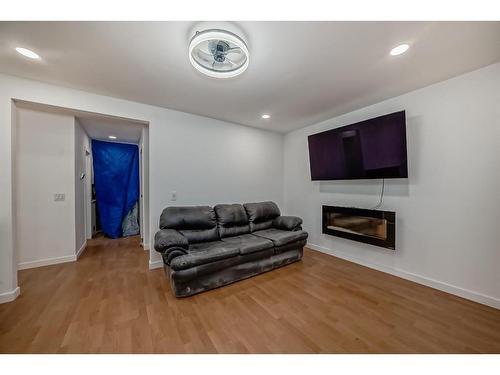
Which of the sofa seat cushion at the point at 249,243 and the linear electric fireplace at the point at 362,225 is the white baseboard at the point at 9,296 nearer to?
the sofa seat cushion at the point at 249,243

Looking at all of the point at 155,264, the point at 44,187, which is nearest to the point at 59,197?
the point at 44,187

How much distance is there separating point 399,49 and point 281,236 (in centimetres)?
248

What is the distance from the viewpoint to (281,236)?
2.88 m

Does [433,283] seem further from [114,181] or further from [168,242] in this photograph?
[114,181]

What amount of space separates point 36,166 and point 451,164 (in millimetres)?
5572

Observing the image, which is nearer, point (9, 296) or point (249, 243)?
point (9, 296)

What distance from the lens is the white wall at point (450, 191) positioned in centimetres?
193

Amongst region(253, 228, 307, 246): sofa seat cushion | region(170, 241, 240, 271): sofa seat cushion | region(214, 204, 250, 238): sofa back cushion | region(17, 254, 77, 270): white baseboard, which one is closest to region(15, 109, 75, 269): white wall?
region(17, 254, 77, 270): white baseboard

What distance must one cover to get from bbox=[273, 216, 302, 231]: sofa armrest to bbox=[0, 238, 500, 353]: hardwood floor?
31.5 inches

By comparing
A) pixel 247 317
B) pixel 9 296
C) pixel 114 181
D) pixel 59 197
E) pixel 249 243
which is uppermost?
pixel 114 181

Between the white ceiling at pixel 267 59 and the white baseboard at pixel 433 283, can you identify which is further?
the white baseboard at pixel 433 283

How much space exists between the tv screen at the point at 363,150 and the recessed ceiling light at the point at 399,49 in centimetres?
81

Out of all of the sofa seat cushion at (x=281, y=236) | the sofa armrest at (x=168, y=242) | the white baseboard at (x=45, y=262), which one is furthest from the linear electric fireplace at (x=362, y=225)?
the white baseboard at (x=45, y=262)
